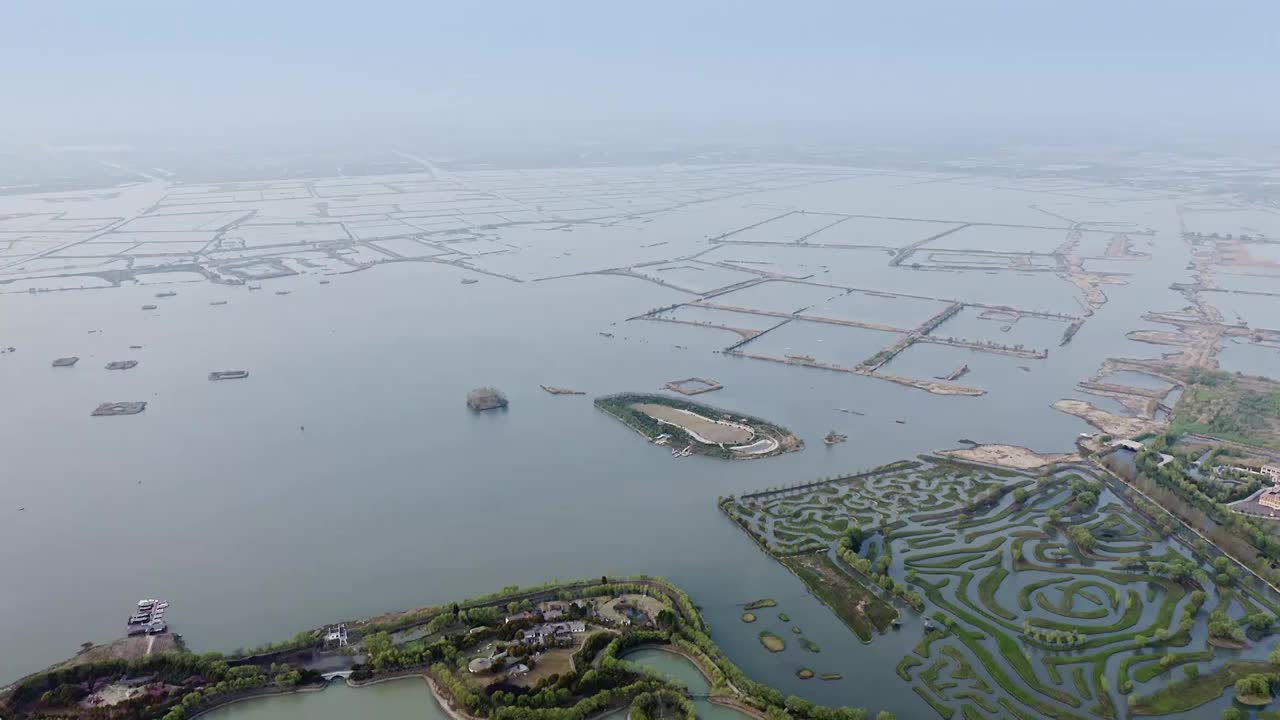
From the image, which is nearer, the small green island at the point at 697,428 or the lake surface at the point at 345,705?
the lake surface at the point at 345,705

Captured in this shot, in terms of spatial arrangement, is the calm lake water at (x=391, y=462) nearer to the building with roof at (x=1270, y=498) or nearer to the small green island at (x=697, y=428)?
the small green island at (x=697, y=428)

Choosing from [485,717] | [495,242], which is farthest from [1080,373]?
[495,242]

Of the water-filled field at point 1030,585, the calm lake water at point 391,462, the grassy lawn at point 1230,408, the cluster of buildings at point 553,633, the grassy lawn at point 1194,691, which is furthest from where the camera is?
the grassy lawn at point 1230,408

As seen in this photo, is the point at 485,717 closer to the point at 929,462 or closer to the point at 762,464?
the point at 762,464

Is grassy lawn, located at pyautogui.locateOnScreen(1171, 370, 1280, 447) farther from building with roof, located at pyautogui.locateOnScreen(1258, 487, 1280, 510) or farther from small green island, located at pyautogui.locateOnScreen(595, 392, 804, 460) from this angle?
small green island, located at pyautogui.locateOnScreen(595, 392, 804, 460)

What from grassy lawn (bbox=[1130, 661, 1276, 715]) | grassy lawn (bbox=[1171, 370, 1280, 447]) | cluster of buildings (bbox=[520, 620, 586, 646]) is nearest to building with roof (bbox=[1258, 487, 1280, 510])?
grassy lawn (bbox=[1171, 370, 1280, 447])

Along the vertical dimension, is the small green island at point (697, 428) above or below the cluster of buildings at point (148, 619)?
above

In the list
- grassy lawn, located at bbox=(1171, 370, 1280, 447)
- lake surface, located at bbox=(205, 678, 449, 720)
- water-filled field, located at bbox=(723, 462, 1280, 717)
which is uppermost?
grassy lawn, located at bbox=(1171, 370, 1280, 447)

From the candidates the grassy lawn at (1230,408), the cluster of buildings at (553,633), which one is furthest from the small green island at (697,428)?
the grassy lawn at (1230,408)

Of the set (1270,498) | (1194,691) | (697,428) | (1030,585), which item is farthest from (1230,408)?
(697,428)
